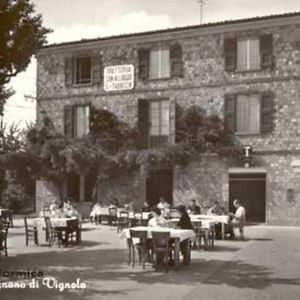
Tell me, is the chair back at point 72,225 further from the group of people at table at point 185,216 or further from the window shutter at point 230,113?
the window shutter at point 230,113

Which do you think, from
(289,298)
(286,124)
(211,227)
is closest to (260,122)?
(286,124)

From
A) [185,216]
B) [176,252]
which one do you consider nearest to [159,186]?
[185,216]

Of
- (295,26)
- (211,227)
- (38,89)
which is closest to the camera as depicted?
(211,227)

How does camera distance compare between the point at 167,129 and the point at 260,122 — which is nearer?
the point at 260,122

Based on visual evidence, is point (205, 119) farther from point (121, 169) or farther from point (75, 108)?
point (75, 108)

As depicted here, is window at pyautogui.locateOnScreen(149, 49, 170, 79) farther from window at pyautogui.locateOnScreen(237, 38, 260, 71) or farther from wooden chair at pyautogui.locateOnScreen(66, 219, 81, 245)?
wooden chair at pyautogui.locateOnScreen(66, 219, 81, 245)

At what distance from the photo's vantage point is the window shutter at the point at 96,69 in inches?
1159

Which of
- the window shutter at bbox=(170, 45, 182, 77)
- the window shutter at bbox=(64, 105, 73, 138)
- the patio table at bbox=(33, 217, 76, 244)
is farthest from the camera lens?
the window shutter at bbox=(64, 105, 73, 138)

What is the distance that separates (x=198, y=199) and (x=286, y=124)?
17.0 feet

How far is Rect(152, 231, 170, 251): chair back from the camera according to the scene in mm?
12959

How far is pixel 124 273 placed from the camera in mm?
12445

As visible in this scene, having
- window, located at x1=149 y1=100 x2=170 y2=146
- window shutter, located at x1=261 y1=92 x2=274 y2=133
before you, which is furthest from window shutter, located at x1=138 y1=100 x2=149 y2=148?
window shutter, located at x1=261 y1=92 x2=274 y2=133

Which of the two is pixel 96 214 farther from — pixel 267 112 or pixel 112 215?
pixel 267 112

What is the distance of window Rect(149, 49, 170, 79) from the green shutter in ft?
1.06
